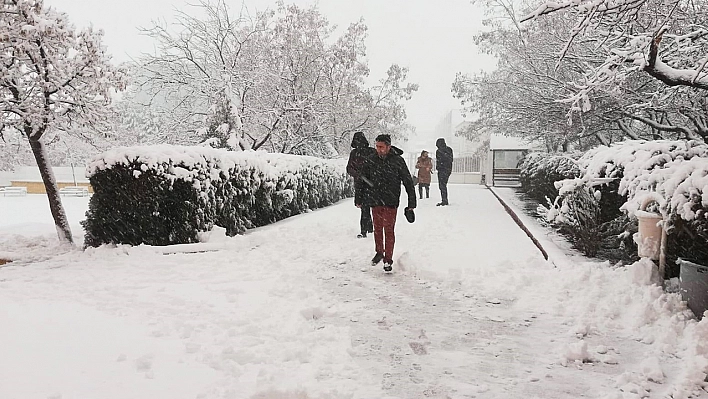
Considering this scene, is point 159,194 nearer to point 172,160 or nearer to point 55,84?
point 172,160

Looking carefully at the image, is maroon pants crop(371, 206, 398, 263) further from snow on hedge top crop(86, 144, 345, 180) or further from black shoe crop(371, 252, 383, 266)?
snow on hedge top crop(86, 144, 345, 180)

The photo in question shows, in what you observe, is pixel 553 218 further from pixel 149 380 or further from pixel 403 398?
pixel 149 380

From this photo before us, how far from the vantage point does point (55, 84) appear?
11.0 meters

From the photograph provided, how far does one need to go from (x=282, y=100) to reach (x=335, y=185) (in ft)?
16.8

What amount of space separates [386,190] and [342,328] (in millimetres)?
2518

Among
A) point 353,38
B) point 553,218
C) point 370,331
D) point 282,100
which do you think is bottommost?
point 370,331

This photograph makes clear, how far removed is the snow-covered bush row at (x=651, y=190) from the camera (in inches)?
167

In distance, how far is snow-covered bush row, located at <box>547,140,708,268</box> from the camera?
4.23 meters

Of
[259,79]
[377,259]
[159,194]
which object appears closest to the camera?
[377,259]

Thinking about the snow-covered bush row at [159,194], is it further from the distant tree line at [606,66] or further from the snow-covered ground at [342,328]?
the distant tree line at [606,66]

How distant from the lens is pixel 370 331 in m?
4.02

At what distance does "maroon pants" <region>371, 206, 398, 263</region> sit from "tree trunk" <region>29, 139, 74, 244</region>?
28.2 feet

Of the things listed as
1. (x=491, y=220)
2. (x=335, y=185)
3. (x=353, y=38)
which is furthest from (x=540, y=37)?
(x=353, y=38)

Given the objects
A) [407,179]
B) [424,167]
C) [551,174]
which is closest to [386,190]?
[407,179]
